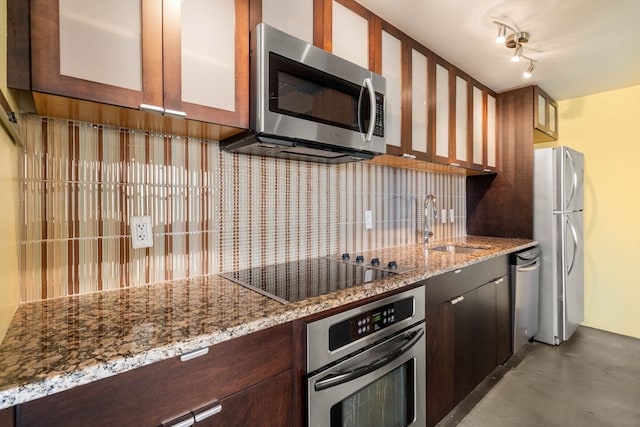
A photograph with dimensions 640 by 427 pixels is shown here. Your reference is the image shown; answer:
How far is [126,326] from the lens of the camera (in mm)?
842

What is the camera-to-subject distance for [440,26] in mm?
1862

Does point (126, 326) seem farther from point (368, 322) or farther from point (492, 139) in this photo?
point (492, 139)

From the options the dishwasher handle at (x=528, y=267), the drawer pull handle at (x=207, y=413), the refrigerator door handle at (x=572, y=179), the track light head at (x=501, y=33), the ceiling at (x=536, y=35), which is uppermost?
the ceiling at (x=536, y=35)

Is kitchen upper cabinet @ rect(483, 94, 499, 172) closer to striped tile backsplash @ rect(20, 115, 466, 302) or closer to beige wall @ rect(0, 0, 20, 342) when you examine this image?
striped tile backsplash @ rect(20, 115, 466, 302)

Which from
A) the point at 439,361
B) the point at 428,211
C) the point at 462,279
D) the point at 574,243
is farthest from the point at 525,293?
the point at 439,361

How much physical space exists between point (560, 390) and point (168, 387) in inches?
97.0

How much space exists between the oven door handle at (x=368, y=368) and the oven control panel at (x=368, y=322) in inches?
3.7

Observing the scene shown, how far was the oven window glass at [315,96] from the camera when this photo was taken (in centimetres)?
122

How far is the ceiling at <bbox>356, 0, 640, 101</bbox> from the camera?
1677 mm

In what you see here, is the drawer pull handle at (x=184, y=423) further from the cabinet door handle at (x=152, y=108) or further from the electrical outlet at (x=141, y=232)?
the cabinet door handle at (x=152, y=108)

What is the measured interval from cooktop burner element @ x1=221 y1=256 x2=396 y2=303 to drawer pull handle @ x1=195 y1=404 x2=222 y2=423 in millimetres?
340

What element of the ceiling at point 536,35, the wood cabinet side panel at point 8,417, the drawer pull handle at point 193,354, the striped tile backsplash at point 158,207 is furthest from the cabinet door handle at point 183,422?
the ceiling at point 536,35

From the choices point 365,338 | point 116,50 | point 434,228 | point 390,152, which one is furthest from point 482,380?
point 116,50

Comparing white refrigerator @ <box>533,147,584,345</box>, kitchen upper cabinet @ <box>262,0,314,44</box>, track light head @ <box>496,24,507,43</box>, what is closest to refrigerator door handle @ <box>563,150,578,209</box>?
white refrigerator @ <box>533,147,584,345</box>
